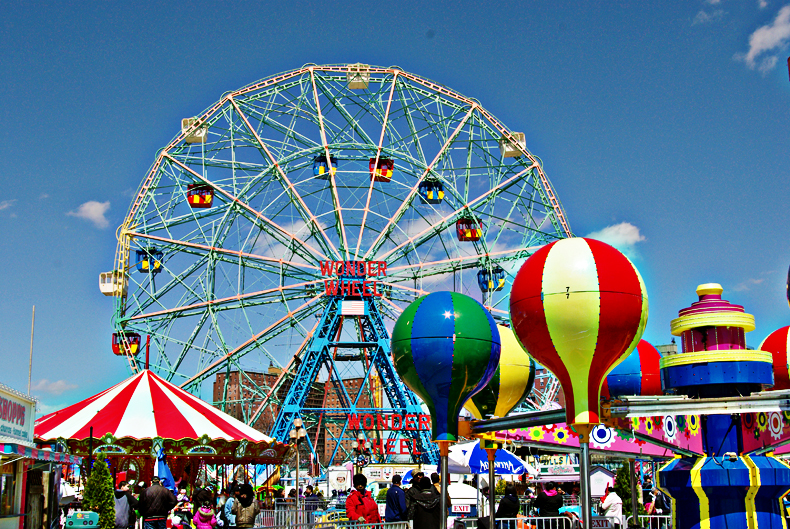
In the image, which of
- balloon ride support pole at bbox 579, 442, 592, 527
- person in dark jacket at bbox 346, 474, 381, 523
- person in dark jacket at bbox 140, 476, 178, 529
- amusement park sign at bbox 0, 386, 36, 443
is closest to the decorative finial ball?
person in dark jacket at bbox 346, 474, 381, 523

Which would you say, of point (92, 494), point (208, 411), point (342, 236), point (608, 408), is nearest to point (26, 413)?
point (92, 494)

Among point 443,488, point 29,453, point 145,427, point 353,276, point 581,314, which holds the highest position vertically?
point 353,276

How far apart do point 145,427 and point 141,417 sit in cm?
28

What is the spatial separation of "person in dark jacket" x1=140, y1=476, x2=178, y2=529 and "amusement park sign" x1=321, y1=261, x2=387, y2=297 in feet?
65.4

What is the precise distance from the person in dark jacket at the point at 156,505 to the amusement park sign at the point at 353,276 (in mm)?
19946

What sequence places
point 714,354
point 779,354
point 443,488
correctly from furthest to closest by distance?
point 779,354
point 443,488
point 714,354

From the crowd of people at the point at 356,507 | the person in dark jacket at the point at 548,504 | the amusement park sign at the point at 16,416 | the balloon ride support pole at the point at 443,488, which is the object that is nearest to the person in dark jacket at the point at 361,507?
the crowd of people at the point at 356,507

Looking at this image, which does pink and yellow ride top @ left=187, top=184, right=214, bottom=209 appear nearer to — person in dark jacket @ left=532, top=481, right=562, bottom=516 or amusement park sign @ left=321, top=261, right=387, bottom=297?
amusement park sign @ left=321, top=261, right=387, bottom=297

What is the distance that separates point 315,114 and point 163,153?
633 cm

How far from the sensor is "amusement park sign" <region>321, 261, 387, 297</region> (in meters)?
32.0

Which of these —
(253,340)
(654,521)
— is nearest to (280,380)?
(253,340)

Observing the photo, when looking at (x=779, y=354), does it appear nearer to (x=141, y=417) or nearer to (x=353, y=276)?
(x=141, y=417)

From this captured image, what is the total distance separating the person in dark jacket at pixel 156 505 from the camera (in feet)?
39.2

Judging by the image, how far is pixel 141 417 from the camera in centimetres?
1561
